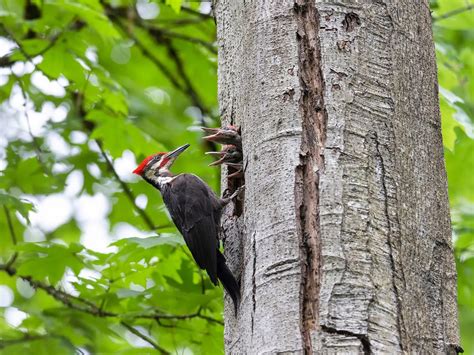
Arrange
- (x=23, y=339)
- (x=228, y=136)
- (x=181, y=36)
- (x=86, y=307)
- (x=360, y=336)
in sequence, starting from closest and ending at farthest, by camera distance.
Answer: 1. (x=360, y=336)
2. (x=228, y=136)
3. (x=23, y=339)
4. (x=86, y=307)
5. (x=181, y=36)

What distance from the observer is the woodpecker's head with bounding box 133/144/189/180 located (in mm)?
5070

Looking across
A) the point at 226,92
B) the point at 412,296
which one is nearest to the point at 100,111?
the point at 226,92

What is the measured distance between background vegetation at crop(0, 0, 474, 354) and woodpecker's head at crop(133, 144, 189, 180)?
364 millimetres

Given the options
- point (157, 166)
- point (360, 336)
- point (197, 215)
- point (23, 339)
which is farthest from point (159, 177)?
point (360, 336)

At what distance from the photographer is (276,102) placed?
281cm

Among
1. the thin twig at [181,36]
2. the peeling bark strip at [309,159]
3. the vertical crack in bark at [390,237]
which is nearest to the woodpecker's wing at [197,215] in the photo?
the peeling bark strip at [309,159]

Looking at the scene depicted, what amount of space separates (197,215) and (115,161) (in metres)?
2.01

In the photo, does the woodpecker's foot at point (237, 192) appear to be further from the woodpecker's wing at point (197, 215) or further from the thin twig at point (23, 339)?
the thin twig at point (23, 339)

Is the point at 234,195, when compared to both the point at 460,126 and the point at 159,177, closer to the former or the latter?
the point at 460,126

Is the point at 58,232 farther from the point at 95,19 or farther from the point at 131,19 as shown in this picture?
the point at 95,19

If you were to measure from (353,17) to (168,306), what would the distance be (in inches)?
87.8

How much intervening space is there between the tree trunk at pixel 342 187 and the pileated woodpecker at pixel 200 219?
24 cm

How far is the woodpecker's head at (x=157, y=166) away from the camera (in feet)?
16.6

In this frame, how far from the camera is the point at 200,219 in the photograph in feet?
13.0
